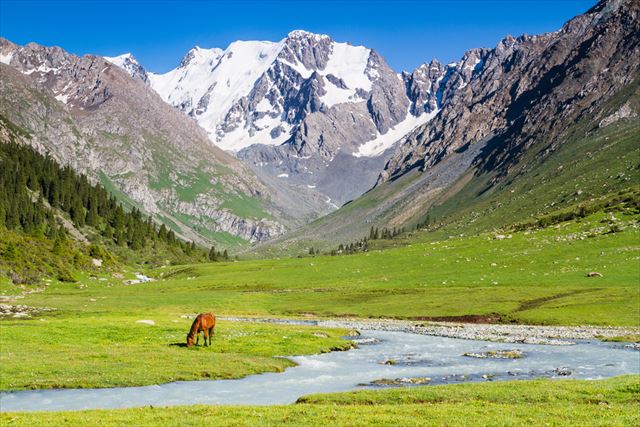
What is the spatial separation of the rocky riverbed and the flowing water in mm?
4460

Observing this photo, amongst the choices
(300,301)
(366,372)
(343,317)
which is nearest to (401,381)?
A: (366,372)

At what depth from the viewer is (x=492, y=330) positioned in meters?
85.4

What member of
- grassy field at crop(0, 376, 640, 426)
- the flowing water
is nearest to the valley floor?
grassy field at crop(0, 376, 640, 426)

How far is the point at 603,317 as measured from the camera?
87188mm

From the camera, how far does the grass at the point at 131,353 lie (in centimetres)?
4456

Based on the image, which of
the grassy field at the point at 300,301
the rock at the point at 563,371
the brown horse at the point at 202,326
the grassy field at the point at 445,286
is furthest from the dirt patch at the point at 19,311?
the rock at the point at 563,371

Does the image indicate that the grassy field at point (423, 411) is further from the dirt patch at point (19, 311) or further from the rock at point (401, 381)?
the dirt patch at point (19, 311)

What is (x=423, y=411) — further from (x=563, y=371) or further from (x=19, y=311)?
(x=19, y=311)

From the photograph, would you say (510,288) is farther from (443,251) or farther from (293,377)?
(293,377)

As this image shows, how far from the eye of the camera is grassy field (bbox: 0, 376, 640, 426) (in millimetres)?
27781

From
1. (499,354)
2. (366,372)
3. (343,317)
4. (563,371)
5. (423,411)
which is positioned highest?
(343,317)

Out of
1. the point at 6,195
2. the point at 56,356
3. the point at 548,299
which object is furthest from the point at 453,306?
the point at 6,195

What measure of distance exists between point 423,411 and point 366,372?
21.1 meters

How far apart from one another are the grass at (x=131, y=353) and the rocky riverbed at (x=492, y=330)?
52.5ft
